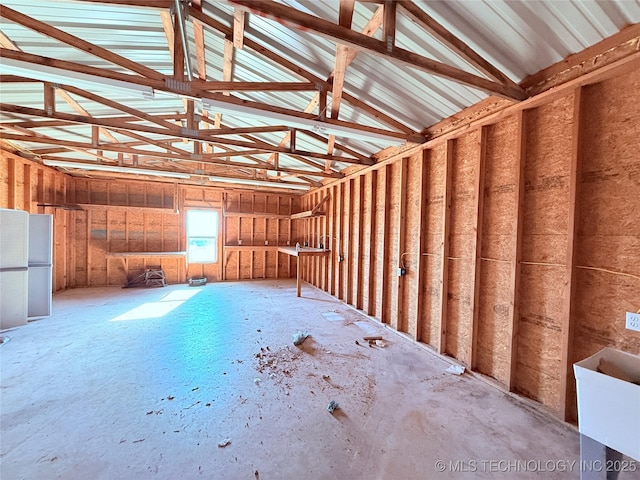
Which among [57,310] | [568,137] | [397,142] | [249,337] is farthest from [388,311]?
[57,310]

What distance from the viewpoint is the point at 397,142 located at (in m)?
3.52

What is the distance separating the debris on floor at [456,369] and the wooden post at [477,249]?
0.37 feet

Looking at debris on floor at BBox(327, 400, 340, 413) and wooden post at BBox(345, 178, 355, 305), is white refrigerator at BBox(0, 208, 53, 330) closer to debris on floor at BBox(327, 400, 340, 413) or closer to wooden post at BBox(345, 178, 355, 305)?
debris on floor at BBox(327, 400, 340, 413)

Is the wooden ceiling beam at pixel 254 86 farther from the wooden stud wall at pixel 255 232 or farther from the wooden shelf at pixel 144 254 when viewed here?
the wooden shelf at pixel 144 254

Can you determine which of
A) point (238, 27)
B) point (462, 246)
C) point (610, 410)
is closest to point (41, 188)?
point (238, 27)

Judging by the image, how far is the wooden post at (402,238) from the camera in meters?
4.02

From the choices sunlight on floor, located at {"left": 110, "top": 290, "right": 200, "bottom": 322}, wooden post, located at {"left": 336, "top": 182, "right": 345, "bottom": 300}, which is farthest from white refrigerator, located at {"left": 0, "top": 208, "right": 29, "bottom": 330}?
wooden post, located at {"left": 336, "top": 182, "right": 345, "bottom": 300}

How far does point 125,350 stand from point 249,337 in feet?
4.98

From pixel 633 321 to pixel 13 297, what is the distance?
7.18m

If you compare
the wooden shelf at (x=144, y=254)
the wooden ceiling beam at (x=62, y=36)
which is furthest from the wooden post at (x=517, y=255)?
the wooden shelf at (x=144, y=254)

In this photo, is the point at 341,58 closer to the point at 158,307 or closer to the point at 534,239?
the point at 534,239

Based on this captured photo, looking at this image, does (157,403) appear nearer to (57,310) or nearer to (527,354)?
(527,354)

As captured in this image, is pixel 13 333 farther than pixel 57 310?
No

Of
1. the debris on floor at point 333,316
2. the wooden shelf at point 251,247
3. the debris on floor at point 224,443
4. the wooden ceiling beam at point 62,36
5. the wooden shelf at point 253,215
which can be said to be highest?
the wooden ceiling beam at point 62,36
